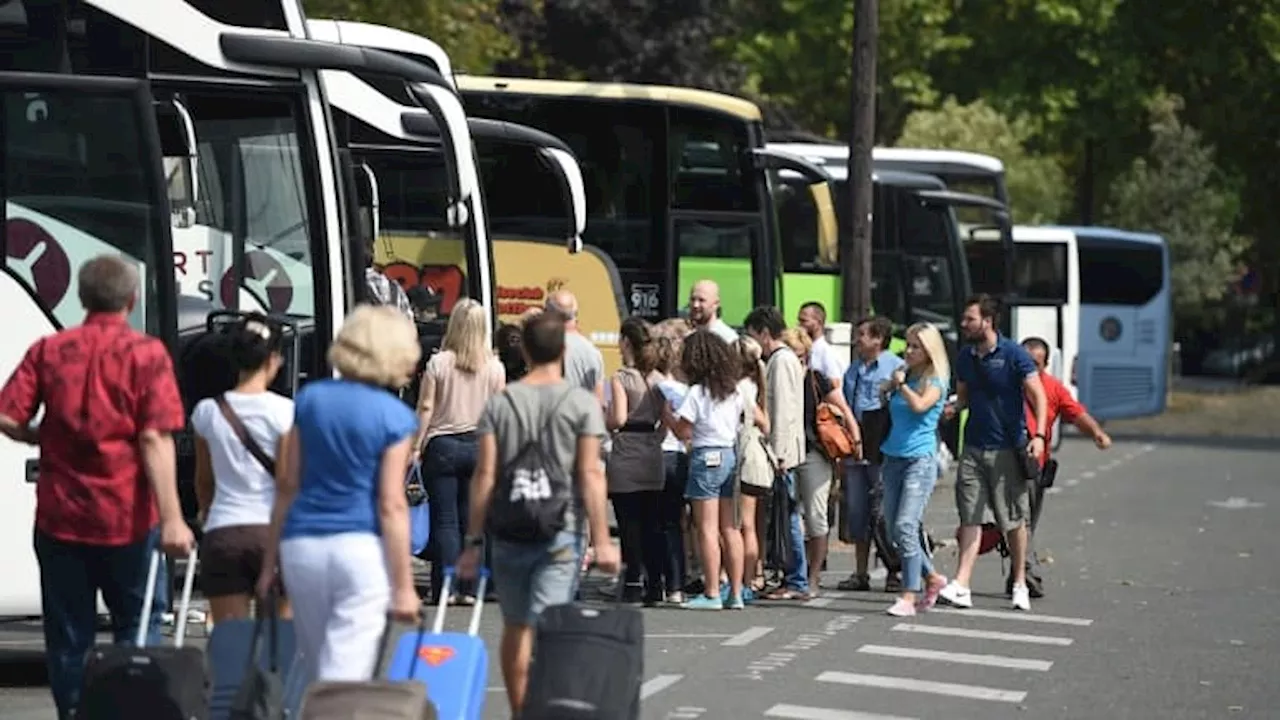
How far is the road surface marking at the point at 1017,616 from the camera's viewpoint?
668 inches

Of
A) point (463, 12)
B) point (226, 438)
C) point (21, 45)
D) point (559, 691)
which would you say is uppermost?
point (463, 12)

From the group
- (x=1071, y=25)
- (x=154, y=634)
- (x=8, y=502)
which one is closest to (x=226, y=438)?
(x=154, y=634)

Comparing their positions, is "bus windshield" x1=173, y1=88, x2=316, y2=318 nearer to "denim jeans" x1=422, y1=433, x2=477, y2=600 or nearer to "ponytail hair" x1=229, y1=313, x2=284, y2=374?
"denim jeans" x1=422, y1=433, x2=477, y2=600

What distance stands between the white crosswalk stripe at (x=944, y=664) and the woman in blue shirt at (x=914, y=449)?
0.25 m

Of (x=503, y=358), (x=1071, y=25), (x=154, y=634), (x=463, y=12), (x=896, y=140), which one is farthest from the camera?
(x=896, y=140)

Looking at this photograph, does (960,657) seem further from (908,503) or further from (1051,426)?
(1051,426)

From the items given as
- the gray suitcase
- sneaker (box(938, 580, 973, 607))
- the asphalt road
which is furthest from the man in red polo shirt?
sneaker (box(938, 580, 973, 607))

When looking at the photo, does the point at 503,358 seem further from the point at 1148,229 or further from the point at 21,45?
the point at 1148,229

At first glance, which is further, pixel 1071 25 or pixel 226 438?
pixel 1071 25

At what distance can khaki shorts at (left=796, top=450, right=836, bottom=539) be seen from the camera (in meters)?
18.2

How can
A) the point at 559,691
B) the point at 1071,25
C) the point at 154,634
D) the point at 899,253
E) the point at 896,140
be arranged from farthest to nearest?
the point at 896,140, the point at 1071,25, the point at 899,253, the point at 154,634, the point at 559,691

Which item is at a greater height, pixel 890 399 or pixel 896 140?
pixel 896 140

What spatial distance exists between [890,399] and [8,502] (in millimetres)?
5894

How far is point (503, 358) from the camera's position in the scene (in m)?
17.2
